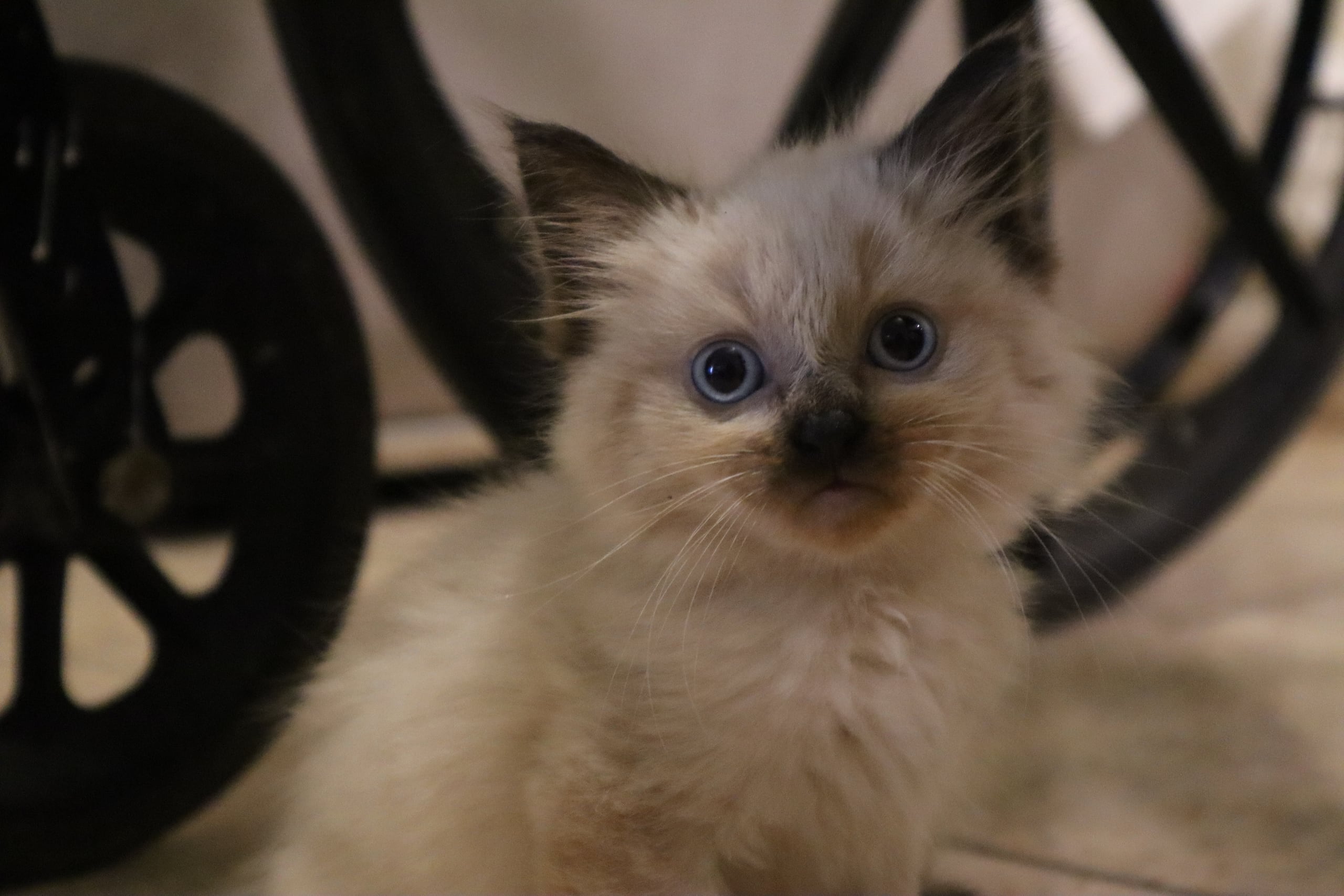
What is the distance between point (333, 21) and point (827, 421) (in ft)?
2.14

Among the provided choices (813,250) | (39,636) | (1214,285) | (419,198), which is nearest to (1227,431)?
(1214,285)

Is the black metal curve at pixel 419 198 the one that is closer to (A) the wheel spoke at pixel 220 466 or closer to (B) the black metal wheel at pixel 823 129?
(B) the black metal wheel at pixel 823 129

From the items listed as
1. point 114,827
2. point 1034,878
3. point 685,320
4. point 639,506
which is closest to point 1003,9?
point 685,320

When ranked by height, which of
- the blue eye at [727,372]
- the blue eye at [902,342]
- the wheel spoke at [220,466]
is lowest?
the wheel spoke at [220,466]

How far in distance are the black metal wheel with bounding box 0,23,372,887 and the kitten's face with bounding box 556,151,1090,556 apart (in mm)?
386

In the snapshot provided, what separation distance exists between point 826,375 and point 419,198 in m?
0.56

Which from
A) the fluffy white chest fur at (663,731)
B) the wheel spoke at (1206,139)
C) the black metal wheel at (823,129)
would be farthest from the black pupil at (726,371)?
the wheel spoke at (1206,139)

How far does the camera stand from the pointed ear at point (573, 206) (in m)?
0.74

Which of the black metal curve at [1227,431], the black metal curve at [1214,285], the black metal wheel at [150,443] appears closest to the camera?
the black metal wheel at [150,443]

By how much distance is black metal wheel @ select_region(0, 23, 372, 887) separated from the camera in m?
0.87

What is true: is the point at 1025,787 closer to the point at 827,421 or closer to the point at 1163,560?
the point at 1163,560

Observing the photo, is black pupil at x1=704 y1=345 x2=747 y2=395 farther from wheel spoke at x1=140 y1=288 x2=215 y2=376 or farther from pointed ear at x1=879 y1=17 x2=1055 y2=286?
wheel spoke at x1=140 y1=288 x2=215 y2=376

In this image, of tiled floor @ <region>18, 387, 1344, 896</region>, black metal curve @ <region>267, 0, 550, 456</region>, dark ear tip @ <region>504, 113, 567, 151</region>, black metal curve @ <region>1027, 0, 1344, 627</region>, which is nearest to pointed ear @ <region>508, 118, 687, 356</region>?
dark ear tip @ <region>504, 113, 567, 151</region>

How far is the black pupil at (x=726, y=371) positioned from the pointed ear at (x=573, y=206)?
5.2 inches
